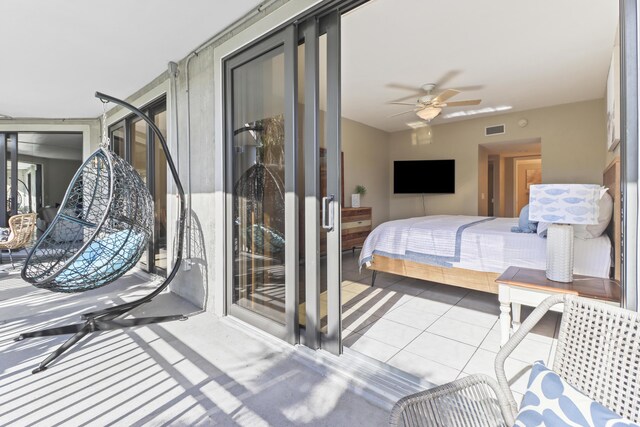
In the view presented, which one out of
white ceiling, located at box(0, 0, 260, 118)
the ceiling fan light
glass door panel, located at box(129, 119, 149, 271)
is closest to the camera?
white ceiling, located at box(0, 0, 260, 118)

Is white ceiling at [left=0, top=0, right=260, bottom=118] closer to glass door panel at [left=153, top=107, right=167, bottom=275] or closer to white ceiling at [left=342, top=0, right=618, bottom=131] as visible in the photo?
glass door panel at [left=153, top=107, right=167, bottom=275]

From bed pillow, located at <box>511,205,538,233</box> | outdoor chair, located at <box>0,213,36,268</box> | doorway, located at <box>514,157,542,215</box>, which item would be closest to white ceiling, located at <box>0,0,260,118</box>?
outdoor chair, located at <box>0,213,36,268</box>

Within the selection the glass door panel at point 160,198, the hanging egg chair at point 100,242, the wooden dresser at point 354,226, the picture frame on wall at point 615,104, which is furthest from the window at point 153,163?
the picture frame on wall at point 615,104

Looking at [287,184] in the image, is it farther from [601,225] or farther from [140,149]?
[140,149]

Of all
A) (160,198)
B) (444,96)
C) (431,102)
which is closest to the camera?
(160,198)

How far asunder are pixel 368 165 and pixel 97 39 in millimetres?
4872

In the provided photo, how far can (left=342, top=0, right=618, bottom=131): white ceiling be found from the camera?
2668mm

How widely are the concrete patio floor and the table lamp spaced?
1438 millimetres

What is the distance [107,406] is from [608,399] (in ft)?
6.70

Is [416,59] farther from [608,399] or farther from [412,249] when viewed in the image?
[608,399]

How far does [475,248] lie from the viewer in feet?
9.91

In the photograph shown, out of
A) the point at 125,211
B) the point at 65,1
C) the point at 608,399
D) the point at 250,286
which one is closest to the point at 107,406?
the point at 250,286

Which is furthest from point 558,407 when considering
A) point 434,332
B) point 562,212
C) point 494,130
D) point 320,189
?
point 494,130

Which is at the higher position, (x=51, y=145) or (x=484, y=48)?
(x=484, y=48)
